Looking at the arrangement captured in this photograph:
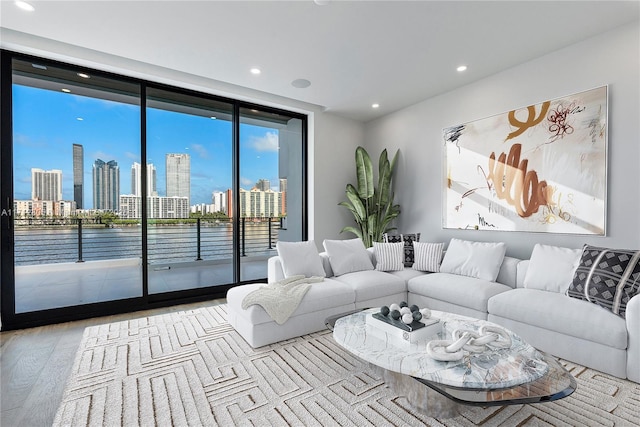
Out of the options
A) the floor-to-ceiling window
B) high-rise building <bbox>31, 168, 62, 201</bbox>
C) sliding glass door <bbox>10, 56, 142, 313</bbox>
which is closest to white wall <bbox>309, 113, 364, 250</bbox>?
the floor-to-ceiling window

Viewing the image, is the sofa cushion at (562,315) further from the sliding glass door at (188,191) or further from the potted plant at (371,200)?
the sliding glass door at (188,191)

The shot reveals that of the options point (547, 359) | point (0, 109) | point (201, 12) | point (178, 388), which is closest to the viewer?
point (547, 359)

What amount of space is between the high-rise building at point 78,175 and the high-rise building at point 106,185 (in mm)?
119

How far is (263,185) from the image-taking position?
15.4 feet

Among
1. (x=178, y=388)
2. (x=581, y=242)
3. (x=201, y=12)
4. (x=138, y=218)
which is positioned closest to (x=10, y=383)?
(x=178, y=388)

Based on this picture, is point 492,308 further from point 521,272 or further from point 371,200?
point 371,200

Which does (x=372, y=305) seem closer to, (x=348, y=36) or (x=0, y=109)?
(x=348, y=36)

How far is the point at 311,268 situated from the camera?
3.39m

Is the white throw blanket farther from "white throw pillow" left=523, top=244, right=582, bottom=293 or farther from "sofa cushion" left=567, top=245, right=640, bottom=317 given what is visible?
"sofa cushion" left=567, top=245, right=640, bottom=317

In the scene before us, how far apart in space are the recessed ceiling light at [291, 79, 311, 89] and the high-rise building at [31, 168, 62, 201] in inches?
114

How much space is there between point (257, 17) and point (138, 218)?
271 cm

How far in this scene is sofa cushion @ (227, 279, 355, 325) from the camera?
8.41ft

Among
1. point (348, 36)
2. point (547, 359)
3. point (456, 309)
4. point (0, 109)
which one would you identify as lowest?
point (456, 309)

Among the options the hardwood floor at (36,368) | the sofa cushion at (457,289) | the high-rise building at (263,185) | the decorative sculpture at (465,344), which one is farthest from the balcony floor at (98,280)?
the decorative sculpture at (465,344)
